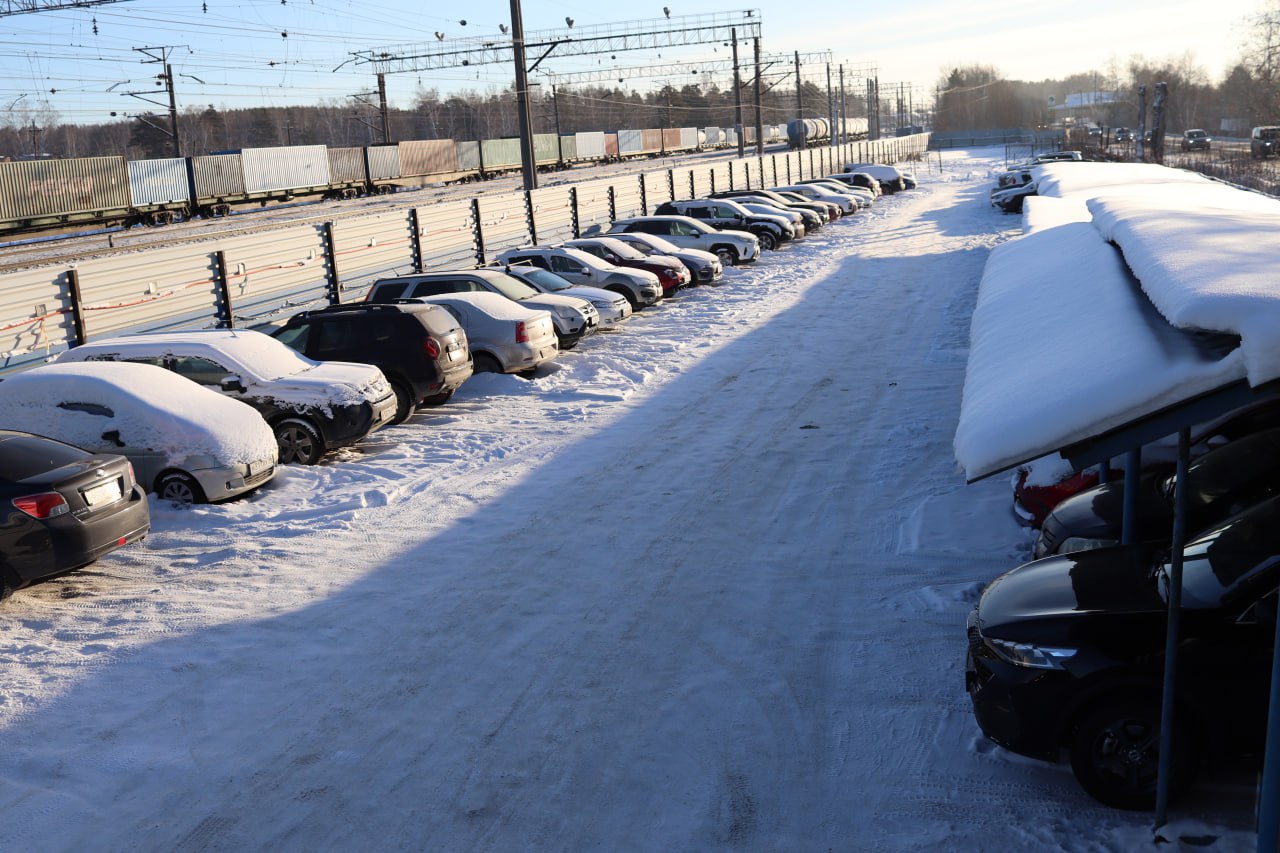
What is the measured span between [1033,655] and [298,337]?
1207cm

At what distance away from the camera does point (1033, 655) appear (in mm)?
5871

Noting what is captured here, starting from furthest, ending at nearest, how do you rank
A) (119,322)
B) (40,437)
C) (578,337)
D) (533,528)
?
1. (578,337)
2. (119,322)
3. (533,528)
4. (40,437)

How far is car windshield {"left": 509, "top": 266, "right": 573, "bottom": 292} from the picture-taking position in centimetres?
2062

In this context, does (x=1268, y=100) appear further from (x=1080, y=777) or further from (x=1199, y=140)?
(x=1080, y=777)

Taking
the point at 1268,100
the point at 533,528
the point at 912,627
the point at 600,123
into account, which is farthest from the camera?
the point at 600,123

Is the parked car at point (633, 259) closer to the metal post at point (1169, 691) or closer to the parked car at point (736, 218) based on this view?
the parked car at point (736, 218)

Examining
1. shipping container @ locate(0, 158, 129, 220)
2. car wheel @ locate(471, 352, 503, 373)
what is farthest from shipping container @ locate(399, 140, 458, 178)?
car wheel @ locate(471, 352, 503, 373)

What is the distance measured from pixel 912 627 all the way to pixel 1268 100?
7458 centimetres

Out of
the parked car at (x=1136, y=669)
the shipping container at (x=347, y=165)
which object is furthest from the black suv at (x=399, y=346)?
the shipping container at (x=347, y=165)

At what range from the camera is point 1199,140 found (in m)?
71.4

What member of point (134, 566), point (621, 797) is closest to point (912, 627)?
point (621, 797)

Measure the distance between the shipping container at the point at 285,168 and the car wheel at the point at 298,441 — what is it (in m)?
46.9

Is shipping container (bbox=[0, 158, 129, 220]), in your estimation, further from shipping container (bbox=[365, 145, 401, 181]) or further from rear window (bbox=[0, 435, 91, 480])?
rear window (bbox=[0, 435, 91, 480])

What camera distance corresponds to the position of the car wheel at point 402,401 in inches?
599
